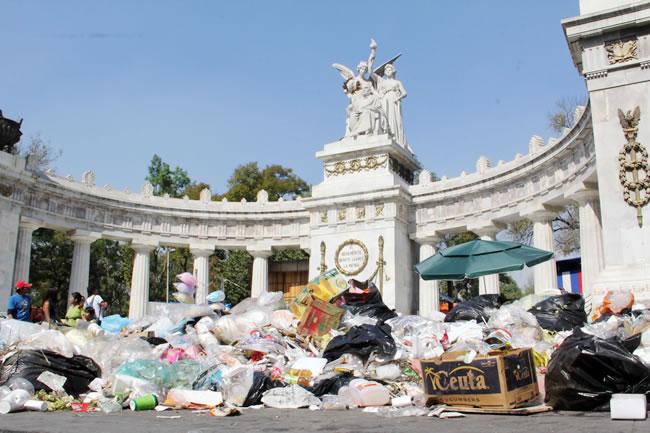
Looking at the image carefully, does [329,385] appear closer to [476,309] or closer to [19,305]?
[476,309]

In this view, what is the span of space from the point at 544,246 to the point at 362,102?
31.1 feet

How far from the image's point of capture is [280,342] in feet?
32.5

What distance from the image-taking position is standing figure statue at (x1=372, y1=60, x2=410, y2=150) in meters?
26.0

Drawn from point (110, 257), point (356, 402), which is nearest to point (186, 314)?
point (356, 402)

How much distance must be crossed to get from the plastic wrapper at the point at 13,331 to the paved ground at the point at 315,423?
295 cm

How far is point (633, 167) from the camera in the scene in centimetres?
1208

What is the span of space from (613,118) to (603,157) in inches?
33.3

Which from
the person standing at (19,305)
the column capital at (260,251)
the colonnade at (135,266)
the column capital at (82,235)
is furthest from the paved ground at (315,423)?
the column capital at (260,251)

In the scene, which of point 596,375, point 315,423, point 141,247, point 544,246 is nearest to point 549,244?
point 544,246

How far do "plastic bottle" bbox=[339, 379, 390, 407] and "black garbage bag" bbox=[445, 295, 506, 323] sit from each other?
12.6 feet

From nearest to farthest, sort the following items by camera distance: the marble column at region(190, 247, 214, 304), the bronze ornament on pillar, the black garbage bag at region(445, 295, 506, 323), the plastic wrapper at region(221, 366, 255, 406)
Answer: the plastic wrapper at region(221, 366, 255, 406) < the black garbage bag at region(445, 295, 506, 323) < the bronze ornament on pillar < the marble column at region(190, 247, 214, 304)

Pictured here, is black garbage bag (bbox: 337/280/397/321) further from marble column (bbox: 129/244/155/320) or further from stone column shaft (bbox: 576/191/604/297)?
marble column (bbox: 129/244/155/320)

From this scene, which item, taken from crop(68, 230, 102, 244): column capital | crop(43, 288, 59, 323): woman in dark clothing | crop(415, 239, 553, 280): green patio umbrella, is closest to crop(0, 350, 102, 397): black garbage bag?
crop(43, 288, 59, 323): woman in dark clothing

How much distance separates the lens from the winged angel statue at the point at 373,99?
25438mm
